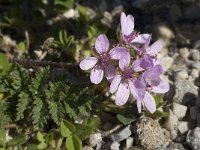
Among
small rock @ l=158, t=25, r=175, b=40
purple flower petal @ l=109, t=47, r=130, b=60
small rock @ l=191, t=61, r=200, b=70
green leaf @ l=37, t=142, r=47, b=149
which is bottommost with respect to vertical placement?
green leaf @ l=37, t=142, r=47, b=149

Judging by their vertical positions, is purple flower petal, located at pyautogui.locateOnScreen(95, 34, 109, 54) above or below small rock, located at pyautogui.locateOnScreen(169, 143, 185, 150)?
above

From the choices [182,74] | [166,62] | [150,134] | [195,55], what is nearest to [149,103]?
[150,134]

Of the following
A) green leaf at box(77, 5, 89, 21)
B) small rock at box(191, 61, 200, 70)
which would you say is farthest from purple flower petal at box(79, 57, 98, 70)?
small rock at box(191, 61, 200, 70)

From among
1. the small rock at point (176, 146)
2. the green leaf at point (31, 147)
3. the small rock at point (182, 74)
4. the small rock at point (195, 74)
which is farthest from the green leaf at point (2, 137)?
the small rock at point (195, 74)

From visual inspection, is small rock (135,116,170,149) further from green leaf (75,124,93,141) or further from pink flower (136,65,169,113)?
green leaf (75,124,93,141)

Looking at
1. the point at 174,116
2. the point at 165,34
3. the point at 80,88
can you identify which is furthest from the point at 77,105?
the point at 165,34

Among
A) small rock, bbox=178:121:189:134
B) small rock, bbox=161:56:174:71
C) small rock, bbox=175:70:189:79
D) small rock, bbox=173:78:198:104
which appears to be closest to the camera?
small rock, bbox=178:121:189:134
